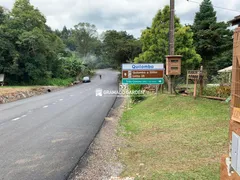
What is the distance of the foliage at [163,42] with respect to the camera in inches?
681

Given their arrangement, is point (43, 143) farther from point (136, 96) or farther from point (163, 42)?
point (163, 42)

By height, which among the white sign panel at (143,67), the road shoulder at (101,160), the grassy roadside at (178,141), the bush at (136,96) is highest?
the white sign panel at (143,67)

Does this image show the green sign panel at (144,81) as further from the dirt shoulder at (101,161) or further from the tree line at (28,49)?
the tree line at (28,49)

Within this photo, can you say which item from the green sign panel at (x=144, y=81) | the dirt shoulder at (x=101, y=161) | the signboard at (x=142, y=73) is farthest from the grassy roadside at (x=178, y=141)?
the signboard at (x=142, y=73)

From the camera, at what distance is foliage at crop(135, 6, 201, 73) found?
1730cm

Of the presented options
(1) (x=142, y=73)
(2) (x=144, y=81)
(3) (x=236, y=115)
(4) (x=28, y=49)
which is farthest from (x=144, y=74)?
(4) (x=28, y=49)

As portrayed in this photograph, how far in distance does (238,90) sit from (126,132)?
5437mm

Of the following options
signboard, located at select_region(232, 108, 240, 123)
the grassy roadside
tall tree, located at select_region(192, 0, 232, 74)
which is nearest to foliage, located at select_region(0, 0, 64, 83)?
tall tree, located at select_region(192, 0, 232, 74)

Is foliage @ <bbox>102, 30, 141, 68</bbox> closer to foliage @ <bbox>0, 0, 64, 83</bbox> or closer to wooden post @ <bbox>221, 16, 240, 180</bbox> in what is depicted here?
foliage @ <bbox>0, 0, 64, 83</bbox>

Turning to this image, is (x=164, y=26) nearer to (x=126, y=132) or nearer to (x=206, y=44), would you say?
(x=206, y=44)

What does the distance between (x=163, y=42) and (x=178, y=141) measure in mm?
12772

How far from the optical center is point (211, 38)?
26.6 metres

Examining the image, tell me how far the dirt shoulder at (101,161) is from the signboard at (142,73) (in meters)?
4.52

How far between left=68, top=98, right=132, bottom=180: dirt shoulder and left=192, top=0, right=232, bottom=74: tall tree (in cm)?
2138
